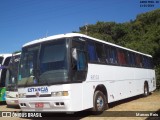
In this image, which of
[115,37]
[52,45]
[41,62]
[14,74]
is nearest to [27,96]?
[41,62]

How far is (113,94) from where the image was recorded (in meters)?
12.1

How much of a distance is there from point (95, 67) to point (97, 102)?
56.1 inches

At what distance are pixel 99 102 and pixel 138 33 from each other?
2857 centimetres

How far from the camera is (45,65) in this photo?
8.99 meters

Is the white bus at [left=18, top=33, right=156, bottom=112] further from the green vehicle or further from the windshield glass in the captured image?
the green vehicle

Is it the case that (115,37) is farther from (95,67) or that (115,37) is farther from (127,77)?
(95,67)

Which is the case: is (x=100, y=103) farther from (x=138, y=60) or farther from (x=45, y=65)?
(x=138, y=60)

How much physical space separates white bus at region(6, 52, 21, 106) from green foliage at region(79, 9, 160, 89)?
518 inches

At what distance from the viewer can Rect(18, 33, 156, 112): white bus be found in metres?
8.54

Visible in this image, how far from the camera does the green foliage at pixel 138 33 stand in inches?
1018

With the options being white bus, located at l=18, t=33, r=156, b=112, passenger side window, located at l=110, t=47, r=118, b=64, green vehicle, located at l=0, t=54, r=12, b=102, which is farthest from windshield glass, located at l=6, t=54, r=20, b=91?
passenger side window, located at l=110, t=47, r=118, b=64

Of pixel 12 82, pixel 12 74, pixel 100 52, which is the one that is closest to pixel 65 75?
pixel 100 52

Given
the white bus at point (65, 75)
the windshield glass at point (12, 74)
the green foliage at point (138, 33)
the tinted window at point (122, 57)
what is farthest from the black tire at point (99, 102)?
the green foliage at point (138, 33)

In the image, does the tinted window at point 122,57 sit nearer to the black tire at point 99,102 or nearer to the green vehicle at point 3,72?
the black tire at point 99,102
